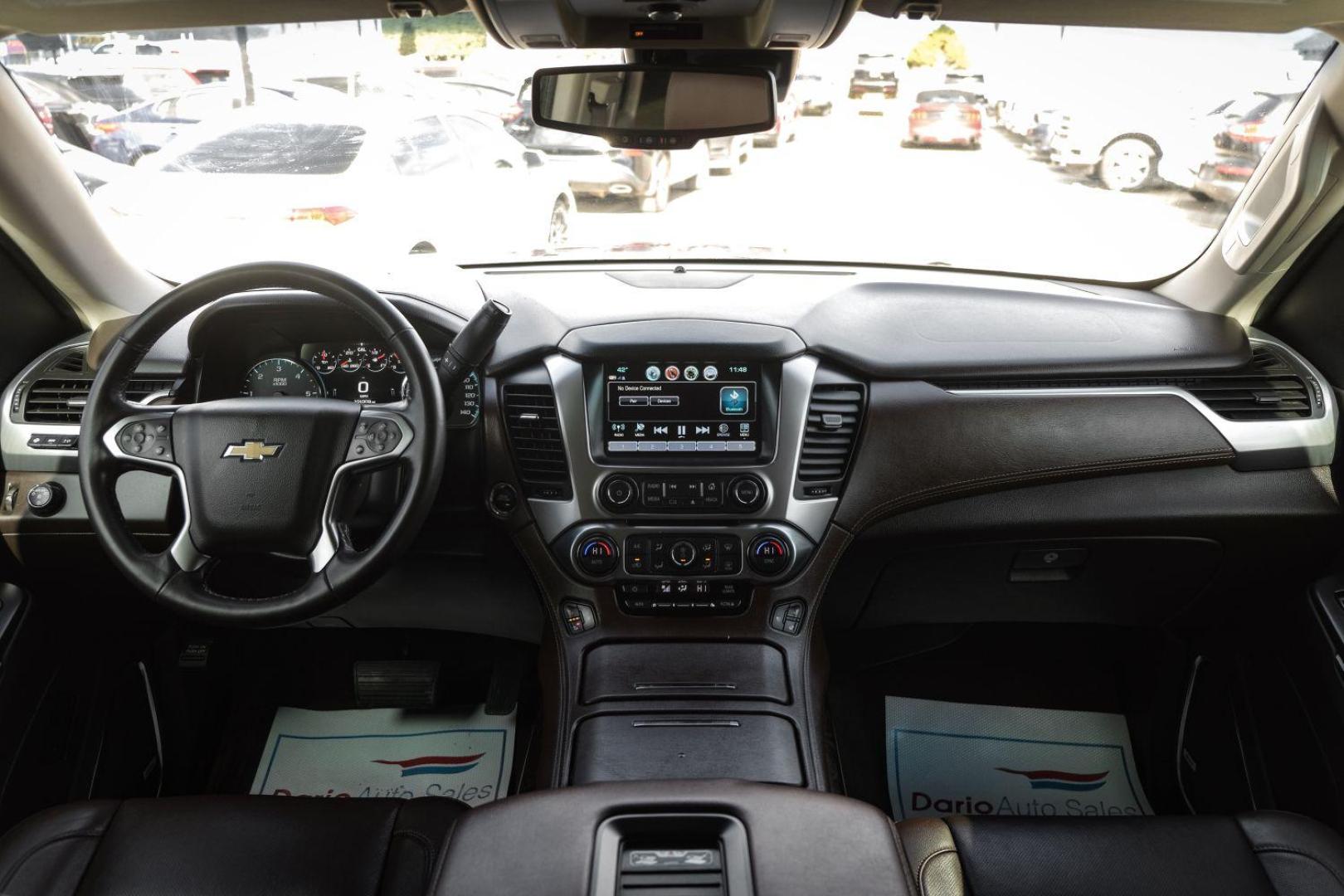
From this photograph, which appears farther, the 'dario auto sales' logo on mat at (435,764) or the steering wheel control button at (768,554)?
the 'dario auto sales' logo on mat at (435,764)

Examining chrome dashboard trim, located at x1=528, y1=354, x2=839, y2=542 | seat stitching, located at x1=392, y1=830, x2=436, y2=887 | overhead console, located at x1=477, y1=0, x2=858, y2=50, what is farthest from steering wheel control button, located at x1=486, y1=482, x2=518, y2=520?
overhead console, located at x1=477, y1=0, x2=858, y2=50

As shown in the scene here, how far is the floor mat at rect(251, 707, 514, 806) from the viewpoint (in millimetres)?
2885

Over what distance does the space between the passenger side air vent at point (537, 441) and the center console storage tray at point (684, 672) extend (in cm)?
41

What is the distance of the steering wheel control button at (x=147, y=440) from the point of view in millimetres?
1982

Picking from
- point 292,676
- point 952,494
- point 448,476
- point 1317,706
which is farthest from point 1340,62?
point 292,676

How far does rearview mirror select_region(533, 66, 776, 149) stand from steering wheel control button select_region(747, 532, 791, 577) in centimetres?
93

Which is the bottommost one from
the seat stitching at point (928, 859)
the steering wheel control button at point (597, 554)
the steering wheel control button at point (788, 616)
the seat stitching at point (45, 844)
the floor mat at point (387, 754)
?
the floor mat at point (387, 754)

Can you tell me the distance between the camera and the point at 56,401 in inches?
100

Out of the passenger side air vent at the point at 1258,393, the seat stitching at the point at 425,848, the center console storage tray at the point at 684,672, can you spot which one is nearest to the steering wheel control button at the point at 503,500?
the center console storage tray at the point at 684,672

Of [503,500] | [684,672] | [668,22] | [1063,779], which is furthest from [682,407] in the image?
[1063,779]

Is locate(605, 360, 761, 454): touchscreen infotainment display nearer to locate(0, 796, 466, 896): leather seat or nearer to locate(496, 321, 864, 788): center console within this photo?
locate(496, 321, 864, 788): center console

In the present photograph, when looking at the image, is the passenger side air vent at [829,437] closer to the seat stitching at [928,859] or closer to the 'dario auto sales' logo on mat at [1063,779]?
the seat stitching at [928,859]

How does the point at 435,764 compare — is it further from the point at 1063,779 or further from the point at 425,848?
the point at 1063,779

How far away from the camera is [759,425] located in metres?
2.40
